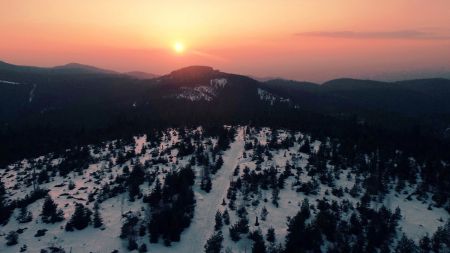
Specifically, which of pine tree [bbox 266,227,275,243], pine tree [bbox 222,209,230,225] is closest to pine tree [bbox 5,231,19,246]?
pine tree [bbox 222,209,230,225]

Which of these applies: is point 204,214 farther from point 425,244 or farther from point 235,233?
point 425,244

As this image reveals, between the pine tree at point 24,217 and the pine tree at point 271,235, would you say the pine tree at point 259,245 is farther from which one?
the pine tree at point 24,217

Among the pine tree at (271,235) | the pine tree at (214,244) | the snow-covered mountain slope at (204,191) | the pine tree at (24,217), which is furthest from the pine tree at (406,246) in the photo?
the pine tree at (24,217)

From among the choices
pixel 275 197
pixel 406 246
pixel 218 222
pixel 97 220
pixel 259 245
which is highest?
pixel 275 197

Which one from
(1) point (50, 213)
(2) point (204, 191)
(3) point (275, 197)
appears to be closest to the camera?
(1) point (50, 213)

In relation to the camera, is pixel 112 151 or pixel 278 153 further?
pixel 112 151

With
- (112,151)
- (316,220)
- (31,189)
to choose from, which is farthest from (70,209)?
(316,220)

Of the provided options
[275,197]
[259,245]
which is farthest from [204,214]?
[259,245]

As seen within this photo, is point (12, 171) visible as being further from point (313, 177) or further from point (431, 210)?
point (431, 210)
